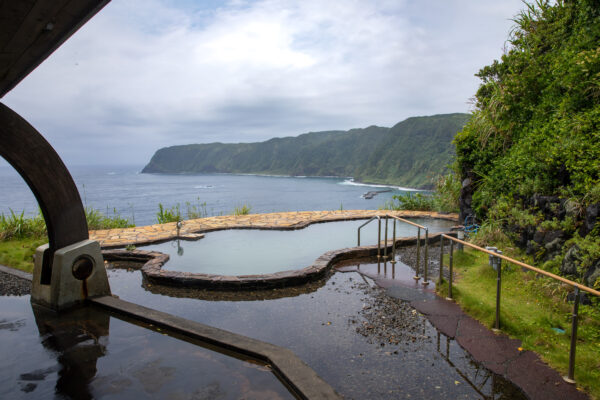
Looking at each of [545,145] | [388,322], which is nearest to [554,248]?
[545,145]

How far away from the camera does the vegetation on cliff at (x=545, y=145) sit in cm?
505

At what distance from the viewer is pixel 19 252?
7984 millimetres

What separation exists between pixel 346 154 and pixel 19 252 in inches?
3188

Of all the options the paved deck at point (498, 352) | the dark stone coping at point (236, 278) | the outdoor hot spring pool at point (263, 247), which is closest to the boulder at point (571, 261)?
the paved deck at point (498, 352)

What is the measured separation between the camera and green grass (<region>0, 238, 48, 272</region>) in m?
7.21

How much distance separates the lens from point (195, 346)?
3.71 metres

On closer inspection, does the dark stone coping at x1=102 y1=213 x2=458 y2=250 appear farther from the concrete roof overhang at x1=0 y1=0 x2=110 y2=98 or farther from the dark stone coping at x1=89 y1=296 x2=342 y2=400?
the concrete roof overhang at x1=0 y1=0 x2=110 y2=98

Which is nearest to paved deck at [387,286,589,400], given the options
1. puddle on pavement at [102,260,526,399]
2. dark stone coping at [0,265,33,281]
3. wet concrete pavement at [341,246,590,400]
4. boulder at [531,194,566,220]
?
wet concrete pavement at [341,246,590,400]

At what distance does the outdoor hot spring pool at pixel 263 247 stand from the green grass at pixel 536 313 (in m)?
2.97

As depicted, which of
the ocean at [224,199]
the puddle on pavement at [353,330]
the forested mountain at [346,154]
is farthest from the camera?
the forested mountain at [346,154]

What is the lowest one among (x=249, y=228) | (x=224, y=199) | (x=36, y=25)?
(x=224, y=199)

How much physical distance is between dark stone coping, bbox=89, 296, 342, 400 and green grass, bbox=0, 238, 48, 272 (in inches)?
149

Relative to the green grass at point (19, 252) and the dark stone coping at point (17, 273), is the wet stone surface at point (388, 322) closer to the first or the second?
the dark stone coping at point (17, 273)

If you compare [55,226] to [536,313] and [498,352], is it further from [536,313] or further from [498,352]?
[536,313]
